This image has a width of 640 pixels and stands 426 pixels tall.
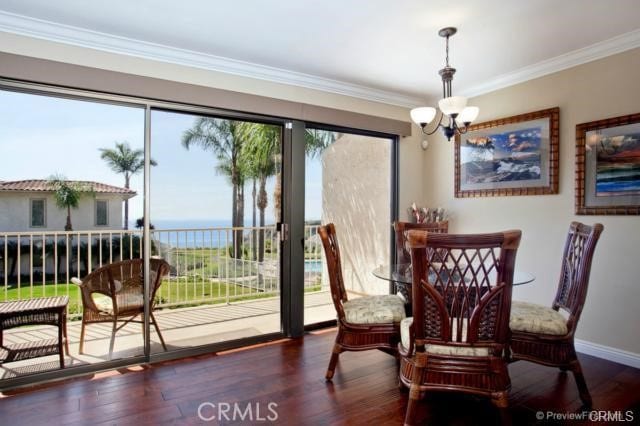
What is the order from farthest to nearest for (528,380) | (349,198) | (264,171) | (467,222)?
(349,198) < (467,222) < (264,171) < (528,380)

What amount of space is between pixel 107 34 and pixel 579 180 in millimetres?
3788

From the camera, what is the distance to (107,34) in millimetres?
2730

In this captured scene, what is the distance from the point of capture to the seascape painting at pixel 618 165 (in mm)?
2832

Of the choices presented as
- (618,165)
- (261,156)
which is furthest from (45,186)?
(618,165)

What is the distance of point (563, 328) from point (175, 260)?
9.41 feet

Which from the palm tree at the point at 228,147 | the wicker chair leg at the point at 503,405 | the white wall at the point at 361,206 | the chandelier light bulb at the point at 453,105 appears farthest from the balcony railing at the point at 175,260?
the wicker chair leg at the point at 503,405

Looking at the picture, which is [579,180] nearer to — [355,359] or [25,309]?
[355,359]

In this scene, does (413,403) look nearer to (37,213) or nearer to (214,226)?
(214,226)

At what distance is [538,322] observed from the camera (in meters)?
2.32

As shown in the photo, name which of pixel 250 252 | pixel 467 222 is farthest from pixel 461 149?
pixel 250 252

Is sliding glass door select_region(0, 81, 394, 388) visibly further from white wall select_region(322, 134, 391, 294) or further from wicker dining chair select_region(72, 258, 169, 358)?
white wall select_region(322, 134, 391, 294)

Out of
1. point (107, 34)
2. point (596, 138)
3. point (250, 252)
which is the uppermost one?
point (107, 34)

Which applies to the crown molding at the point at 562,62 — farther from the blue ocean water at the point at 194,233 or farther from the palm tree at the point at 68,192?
the palm tree at the point at 68,192

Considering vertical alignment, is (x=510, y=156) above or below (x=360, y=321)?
above
